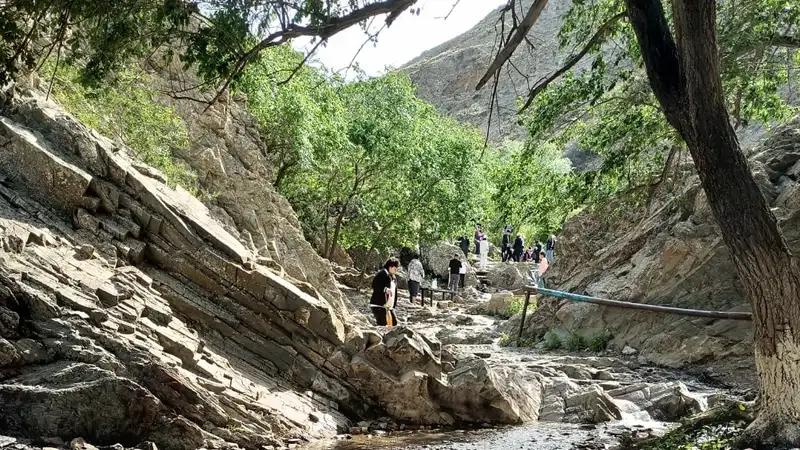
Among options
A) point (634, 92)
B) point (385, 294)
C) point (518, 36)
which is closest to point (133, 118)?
point (385, 294)

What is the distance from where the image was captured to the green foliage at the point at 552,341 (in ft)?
57.0

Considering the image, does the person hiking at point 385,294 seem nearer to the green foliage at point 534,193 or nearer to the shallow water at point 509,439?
the green foliage at point 534,193

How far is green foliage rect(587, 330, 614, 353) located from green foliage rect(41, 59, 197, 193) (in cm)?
912

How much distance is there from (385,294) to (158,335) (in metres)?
6.05

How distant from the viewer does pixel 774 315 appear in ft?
22.8

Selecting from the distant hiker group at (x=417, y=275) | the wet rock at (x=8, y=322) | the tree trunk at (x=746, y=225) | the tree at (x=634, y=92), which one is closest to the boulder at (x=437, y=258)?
the distant hiker group at (x=417, y=275)

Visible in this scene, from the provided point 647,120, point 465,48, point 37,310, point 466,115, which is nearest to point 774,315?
point 647,120

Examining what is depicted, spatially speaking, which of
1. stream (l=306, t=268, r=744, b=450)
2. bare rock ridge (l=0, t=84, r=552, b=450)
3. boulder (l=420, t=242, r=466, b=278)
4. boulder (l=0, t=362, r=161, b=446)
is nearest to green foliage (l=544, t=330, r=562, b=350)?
stream (l=306, t=268, r=744, b=450)

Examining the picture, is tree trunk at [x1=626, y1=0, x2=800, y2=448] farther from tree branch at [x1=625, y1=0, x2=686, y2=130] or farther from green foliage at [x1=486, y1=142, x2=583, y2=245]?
green foliage at [x1=486, y1=142, x2=583, y2=245]

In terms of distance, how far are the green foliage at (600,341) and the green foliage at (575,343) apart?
0.21 metres

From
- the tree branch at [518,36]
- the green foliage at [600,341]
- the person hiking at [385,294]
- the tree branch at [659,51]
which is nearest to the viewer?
the tree branch at [518,36]

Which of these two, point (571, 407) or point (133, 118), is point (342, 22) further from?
point (133, 118)

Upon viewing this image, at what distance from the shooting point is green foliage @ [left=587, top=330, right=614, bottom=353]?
53.0ft

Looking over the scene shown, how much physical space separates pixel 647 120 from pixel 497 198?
2.85 meters
